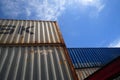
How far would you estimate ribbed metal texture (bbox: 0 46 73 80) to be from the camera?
5.98 meters

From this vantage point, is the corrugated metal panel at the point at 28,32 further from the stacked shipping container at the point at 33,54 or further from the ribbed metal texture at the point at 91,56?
the ribbed metal texture at the point at 91,56

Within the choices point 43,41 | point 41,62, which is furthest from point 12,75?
point 43,41

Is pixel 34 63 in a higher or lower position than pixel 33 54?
lower

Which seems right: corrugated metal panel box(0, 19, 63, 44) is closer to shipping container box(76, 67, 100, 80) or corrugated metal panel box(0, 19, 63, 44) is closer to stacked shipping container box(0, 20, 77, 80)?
stacked shipping container box(0, 20, 77, 80)

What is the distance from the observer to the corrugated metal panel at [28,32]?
8430 millimetres

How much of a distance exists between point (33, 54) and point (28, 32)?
2576 mm

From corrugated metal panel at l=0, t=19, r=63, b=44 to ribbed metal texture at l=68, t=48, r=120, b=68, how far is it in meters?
7.98

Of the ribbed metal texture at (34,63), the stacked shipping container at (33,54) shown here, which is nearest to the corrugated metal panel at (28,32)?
the stacked shipping container at (33,54)

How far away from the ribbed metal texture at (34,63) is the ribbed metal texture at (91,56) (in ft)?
32.0

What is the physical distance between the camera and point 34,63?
6621 millimetres

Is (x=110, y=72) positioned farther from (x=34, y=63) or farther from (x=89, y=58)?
(x=89, y=58)

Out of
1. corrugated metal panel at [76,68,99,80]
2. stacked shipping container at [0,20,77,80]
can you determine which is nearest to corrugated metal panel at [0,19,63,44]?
stacked shipping container at [0,20,77,80]

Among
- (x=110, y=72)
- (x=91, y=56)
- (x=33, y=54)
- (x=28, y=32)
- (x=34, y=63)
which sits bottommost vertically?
(x=110, y=72)

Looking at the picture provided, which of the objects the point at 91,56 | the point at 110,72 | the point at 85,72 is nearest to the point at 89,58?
the point at 91,56
